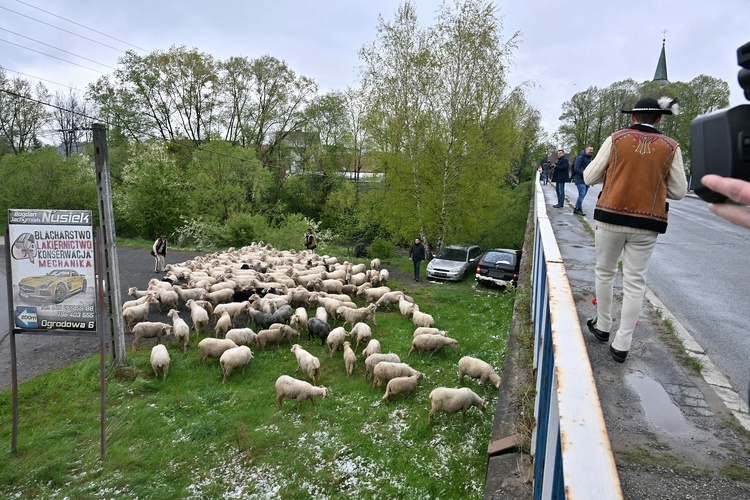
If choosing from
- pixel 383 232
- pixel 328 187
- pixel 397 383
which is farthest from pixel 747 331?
pixel 328 187

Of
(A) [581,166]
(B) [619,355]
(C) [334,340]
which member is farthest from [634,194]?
(A) [581,166]

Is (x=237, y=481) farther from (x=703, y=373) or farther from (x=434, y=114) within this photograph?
(x=434, y=114)

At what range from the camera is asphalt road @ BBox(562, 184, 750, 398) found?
475 centimetres

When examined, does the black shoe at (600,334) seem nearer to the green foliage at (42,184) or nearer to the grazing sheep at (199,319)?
the grazing sheep at (199,319)

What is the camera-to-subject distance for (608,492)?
114 centimetres

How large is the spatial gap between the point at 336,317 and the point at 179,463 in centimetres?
A: 676

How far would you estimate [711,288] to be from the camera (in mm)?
Result: 7293

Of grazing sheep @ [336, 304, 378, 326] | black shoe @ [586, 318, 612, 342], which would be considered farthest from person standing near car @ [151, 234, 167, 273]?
black shoe @ [586, 318, 612, 342]

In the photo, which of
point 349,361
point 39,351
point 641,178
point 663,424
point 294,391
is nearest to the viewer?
point 663,424

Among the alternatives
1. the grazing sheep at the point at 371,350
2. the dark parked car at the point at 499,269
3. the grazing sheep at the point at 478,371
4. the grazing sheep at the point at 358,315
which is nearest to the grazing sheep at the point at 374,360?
the grazing sheep at the point at 371,350

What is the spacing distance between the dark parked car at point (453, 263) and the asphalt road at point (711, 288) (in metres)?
8.28

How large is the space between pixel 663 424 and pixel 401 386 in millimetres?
→ 4979

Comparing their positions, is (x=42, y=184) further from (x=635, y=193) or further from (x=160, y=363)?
(x=635, y=193)

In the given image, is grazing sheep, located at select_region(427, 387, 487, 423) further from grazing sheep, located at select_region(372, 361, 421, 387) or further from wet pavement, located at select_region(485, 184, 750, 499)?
wet pavement, located at select_region(485, 184, 750, 499)
